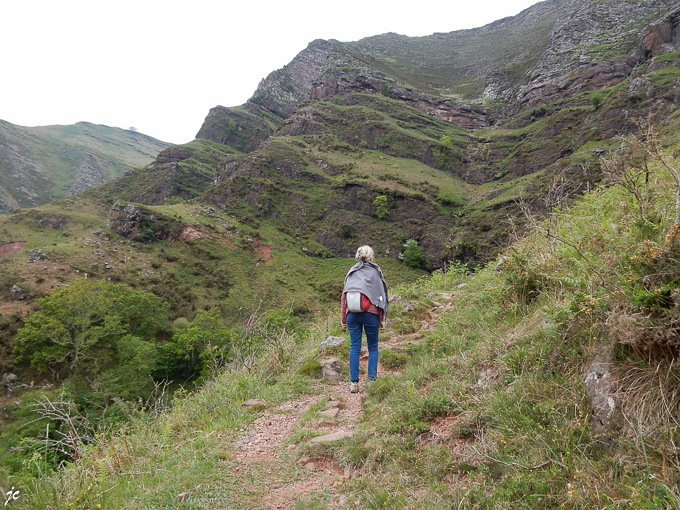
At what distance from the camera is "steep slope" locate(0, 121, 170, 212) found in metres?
98.1

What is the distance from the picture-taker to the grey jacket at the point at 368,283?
4.39 metres

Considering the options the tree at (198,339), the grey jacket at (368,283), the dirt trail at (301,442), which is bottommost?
the tree at (198,339)

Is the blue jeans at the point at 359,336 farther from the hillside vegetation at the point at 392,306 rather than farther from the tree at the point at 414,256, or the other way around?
the tree at the point at 414,256

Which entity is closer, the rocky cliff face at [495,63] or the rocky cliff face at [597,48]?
the rocky cliff face at [597,48]

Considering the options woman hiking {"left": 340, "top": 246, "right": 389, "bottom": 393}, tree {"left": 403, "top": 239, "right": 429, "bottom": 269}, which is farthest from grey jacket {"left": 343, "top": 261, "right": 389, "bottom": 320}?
tree {"left": 403, "top": 239, "right": 429, "bottom": 269}

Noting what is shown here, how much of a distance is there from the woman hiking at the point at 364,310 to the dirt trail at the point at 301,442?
0.40 meters

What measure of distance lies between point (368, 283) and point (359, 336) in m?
0.76

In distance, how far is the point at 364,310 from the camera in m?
4.33

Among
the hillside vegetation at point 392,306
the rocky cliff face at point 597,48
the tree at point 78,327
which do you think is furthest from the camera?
the rocky cliff face at point 597,48

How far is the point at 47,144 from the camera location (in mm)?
132875

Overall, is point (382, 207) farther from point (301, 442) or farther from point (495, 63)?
point (495, 63)

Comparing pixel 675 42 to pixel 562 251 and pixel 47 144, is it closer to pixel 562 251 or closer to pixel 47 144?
pixel 562 251

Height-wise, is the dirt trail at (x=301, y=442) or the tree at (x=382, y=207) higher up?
the tree at (x=382, y=207)

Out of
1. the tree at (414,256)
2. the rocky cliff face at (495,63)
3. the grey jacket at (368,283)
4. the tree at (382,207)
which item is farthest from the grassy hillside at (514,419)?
the rocky cliff face at (495,63)
